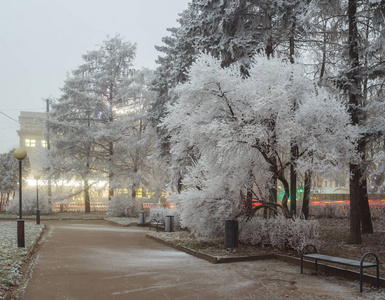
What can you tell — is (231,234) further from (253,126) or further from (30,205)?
(30,205)

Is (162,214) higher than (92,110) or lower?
lower

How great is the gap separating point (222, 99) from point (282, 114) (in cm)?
181

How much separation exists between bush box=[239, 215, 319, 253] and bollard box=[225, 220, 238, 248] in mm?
1113

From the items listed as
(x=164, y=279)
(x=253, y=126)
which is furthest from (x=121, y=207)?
(x=164, y=279)

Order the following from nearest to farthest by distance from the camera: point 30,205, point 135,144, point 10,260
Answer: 1. point 10,260
2. point 135,144
3. point 30,205

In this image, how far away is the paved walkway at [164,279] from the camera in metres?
7.54

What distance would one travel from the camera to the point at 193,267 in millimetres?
10305

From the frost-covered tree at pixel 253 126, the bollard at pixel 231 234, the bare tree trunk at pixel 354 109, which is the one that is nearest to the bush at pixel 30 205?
the frost-covered tree at pixel 253 126

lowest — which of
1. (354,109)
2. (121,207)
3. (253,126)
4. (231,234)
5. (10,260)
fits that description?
Answer: (121,207)

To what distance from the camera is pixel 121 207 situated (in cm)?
3098

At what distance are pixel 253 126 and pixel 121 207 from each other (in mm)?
21777

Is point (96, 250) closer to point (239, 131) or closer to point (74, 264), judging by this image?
point (74, 264)

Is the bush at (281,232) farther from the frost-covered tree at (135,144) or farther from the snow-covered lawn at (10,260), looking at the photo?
the frost-covered tree at (135,144)

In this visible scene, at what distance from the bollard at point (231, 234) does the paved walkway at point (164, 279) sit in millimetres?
1177
